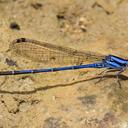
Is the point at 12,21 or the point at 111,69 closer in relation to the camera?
the point at 111,69

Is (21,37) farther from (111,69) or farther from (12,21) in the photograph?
(111,69)

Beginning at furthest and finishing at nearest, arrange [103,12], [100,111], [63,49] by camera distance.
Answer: [103,12] < [63,49] < [100,111]

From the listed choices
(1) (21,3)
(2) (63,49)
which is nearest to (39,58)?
(2) (63,49)

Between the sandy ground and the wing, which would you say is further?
the wing

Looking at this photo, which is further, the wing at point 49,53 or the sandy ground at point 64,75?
the wing at point 49,53
